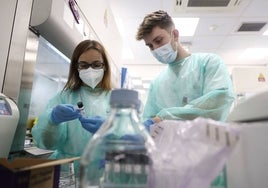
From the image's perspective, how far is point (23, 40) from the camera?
3.20ft

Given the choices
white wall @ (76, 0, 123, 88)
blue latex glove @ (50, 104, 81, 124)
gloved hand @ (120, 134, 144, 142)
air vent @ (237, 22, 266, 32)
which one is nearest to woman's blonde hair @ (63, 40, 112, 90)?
blue latex glove @ (50, 104, 81, 124)

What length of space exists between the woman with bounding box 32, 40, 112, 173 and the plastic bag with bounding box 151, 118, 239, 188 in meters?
0.60

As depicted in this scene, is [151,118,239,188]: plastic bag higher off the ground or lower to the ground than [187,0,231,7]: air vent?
lower

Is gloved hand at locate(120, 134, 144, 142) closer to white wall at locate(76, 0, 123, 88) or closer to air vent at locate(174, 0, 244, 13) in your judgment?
white wall at locate(76, 0, 123, 88)

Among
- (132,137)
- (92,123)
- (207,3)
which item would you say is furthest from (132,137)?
(207,3)

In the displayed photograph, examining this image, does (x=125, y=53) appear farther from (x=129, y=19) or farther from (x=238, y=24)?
(x=238, y=24)

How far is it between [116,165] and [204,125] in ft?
0.53

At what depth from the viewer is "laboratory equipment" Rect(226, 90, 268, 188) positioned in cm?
42

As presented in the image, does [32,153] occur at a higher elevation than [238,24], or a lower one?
lower

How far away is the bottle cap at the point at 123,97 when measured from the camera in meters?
0.37

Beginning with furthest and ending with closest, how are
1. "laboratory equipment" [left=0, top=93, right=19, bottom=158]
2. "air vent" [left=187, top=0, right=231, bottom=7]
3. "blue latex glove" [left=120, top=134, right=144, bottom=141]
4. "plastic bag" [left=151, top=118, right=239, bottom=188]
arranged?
"air vent" [left=187, top=0, right=231, bottom=7]
"laboratory equipment" [left=0, top=93, right=19, bottom=158]
"blue latex glove" [left=120, top=134, right=144, bottom=141]
"plastic bag" [left=151, top=118, right=239, bottom=188]

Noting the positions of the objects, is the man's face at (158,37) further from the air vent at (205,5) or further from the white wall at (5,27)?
the air vent at (205,5)

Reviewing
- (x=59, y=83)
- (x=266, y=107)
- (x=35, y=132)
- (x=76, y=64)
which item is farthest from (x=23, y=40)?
(x=266, y=107)

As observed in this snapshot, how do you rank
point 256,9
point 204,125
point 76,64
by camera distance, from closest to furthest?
point 204,125
point 76,64
point 256,9
